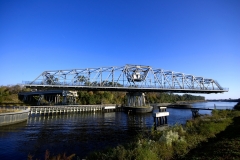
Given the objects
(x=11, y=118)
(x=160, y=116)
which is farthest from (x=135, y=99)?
(x=11, y=118)

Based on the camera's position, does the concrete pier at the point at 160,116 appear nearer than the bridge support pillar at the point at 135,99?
Yes

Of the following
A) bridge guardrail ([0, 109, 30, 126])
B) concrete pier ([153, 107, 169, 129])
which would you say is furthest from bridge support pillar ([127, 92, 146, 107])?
bridge guardrail ([0, 109, 30, 126])

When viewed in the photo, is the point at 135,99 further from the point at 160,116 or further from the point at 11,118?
the point at 11,118

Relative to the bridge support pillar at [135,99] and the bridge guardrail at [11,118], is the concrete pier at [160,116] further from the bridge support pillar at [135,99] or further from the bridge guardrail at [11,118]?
the bridge support pillar at [135,99]

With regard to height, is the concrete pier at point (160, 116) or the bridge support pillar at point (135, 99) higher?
the bridge support pillar at point (135, 99)

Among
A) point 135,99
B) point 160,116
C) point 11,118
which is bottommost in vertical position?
point 160,116

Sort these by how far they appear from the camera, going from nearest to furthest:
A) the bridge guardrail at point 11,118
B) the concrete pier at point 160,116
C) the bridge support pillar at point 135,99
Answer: the concrete pier at point 160,116, the bridge guardrail at point 11,118, the bridge support pillar at point 135,99

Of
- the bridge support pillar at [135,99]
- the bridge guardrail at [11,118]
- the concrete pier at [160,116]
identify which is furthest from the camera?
the bridge support pillar at [135,99]

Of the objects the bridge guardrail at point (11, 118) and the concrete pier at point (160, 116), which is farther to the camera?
the bridge guardrail at point (11, 118)

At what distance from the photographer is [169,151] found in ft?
37.9

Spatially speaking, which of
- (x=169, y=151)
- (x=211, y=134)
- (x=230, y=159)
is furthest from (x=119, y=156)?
(x=211, y=134)

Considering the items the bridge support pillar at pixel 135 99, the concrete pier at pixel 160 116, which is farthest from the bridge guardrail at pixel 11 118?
the bridge support pillar at pixel 135 99

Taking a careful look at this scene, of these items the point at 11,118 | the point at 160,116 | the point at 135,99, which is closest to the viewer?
the point at 160,116

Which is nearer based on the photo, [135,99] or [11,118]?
[11,118]
